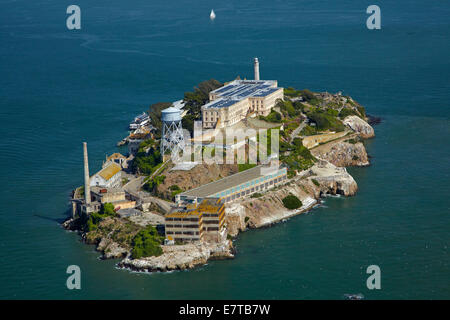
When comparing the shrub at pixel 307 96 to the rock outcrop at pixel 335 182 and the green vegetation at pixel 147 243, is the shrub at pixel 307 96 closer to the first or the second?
the rock outcrop at pixel 335 182

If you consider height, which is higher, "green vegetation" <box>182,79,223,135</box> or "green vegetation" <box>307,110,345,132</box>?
"green vegetation" <box>182,79,223,135</box>

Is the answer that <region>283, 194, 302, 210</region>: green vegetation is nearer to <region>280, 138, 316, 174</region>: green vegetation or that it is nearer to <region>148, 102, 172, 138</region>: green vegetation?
<region>280, 138, 316, 174</region>: green vegetation

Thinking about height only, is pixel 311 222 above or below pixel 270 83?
below

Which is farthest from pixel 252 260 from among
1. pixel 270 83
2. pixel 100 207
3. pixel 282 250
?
pixel 270 83

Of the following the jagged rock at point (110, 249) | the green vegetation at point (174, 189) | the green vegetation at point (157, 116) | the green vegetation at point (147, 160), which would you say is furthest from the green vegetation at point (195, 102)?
the jagged rock at point (110, 249)

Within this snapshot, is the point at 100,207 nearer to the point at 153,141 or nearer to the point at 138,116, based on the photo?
the point at 153,141

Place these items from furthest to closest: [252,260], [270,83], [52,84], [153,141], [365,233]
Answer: [52,84]
[270,83]
[153,141]
[365,233]
[252,260]

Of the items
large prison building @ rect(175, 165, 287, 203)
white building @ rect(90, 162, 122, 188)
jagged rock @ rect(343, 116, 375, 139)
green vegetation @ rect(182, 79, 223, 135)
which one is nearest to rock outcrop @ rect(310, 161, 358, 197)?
large prison building @ rect(175, 165, 287, 203)
